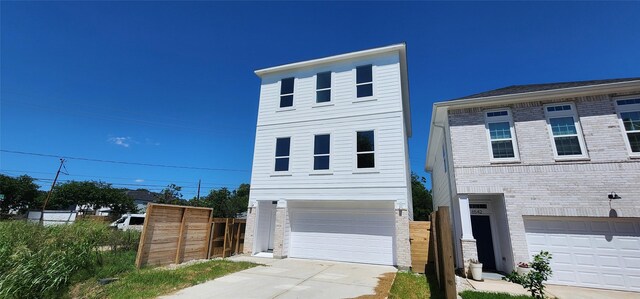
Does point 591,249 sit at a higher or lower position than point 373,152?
lower

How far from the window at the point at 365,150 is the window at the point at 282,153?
3.22 metres

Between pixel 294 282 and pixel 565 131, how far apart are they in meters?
10.6

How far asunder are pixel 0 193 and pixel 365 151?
50.2 meters

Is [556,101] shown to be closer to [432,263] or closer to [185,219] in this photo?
[432,263]

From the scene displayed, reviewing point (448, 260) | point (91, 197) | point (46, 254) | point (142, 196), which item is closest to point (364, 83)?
point (448, 260)

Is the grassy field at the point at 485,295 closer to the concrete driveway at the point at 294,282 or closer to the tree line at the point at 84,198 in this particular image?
the concrete driveway at the point at 294,282

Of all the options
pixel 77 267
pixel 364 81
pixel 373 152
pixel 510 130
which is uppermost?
pixel 364 81

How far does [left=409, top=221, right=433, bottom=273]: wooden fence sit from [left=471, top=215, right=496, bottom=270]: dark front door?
91.1 inches

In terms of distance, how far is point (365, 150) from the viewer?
1123 centimetres

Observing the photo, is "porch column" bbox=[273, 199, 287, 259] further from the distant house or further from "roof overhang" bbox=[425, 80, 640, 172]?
the distant house

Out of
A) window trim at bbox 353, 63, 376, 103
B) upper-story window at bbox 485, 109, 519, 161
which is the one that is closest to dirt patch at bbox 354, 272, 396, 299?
upper-story window at bbox 485, 109, 519, 161

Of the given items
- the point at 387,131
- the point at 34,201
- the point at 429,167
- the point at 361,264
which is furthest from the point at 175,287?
the point at 34,201

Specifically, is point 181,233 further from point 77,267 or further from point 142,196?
point 142,196

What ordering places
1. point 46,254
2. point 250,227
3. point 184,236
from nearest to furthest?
point 46,254 < point 184,236 < point 250,227
